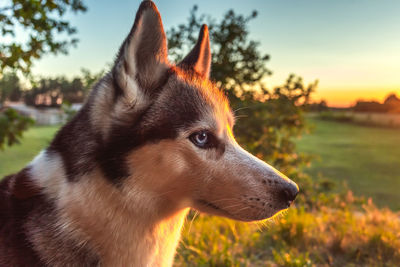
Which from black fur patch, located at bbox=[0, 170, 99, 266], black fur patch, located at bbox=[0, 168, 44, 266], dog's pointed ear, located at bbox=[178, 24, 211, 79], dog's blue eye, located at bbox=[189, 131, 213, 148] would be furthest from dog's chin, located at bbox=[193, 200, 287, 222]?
dog's pointed ear, located at bbox=[178, 24, 211, 79]

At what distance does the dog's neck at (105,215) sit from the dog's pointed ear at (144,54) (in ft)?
2.28

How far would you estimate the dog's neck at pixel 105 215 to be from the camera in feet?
7.02

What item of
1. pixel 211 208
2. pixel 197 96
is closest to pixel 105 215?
pixel 211 208

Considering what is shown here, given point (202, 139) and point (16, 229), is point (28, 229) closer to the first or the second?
point (16, 229)

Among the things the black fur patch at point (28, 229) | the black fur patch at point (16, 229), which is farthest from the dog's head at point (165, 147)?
the black fur patch at point (16, 229)

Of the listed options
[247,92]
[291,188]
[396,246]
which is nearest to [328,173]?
[247,92]

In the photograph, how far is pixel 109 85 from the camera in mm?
2291

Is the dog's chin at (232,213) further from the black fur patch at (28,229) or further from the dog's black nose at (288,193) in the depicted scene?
the black fur patch at (28,229)

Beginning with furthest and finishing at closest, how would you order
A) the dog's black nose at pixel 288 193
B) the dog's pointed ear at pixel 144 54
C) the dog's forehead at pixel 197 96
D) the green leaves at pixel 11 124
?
1. the green leaves at pixel 11 124
2. the dog's forehead at pixel 197 96
3. the dog's black nose at pixel 288 193
4. the dog's pointed ear at pixel 144 54

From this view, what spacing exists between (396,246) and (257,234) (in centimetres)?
181

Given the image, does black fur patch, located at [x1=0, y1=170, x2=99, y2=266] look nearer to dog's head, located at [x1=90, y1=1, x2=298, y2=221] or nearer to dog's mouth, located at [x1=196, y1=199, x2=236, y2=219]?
dog's head, located at [x1=90, y1=1, x2=298, y2=221]

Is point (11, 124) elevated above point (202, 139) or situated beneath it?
situated beneath

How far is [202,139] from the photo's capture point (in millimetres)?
2262

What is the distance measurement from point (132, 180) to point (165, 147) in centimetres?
31
